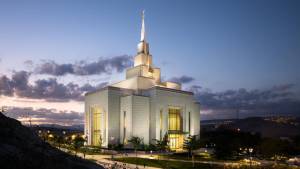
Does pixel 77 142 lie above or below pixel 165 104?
below

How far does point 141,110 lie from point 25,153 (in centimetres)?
5403

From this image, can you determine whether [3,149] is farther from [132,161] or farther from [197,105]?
[197,105]

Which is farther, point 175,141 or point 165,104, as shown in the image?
point 175,141

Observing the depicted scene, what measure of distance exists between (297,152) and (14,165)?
6996 cm

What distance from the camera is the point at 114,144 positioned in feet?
235

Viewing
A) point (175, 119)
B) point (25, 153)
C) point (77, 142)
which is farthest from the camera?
point (175, 119)

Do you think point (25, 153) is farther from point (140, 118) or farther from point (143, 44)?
point (143, 44)

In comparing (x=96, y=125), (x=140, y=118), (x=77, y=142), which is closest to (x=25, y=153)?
(x=77, y=142)

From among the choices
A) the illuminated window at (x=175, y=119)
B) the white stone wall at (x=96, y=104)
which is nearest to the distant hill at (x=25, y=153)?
the white stone wall at (x=96, y=104)

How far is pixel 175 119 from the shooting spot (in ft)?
264

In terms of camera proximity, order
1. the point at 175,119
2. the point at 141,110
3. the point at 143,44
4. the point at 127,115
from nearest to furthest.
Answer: the point at 127,115, the point at 141,110, the point at 175,119, the point at 143,44

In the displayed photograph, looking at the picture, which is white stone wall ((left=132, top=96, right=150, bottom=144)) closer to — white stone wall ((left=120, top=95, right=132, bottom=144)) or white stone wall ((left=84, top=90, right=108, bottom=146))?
white stone wall ((left=120, top=95, right=132, bottom=144))

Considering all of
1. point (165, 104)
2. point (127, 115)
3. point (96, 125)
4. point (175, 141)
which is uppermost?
point (165, 104)

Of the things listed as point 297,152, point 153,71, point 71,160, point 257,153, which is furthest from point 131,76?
point 71,160
